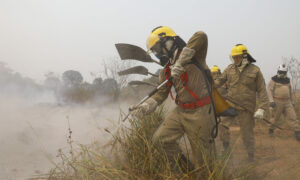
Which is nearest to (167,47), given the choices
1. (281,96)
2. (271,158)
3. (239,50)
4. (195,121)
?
(195,121)

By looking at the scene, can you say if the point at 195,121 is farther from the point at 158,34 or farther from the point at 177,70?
the point at 158,34

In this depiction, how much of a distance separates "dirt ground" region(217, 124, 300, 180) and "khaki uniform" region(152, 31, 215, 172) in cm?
35

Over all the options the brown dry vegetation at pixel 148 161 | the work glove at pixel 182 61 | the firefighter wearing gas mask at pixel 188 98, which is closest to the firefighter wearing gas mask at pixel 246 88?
the brown dry vegetation at pixel 148 161

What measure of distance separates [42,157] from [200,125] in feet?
13.3

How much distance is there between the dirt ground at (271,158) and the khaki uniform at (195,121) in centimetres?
35

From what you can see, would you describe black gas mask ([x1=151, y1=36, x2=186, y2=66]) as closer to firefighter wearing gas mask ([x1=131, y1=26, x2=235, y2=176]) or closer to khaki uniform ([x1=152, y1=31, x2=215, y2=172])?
firefighter wearing gas mask ([x1=131, y1=26, x2=235, y2=176])

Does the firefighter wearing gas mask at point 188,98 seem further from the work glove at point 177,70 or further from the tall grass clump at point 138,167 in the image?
the tall grass clump at point 138,167

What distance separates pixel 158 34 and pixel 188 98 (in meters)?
0.77

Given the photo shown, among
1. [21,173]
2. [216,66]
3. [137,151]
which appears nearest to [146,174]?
[137,151]

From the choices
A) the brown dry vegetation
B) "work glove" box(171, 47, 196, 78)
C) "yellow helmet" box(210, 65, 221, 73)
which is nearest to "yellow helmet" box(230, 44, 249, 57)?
the brown dry vegetation

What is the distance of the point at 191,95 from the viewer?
7.34 feet

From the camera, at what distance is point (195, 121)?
7.15 feet

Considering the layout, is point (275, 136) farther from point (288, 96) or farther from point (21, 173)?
point (21, 173)

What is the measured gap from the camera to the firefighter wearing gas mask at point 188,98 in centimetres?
211
